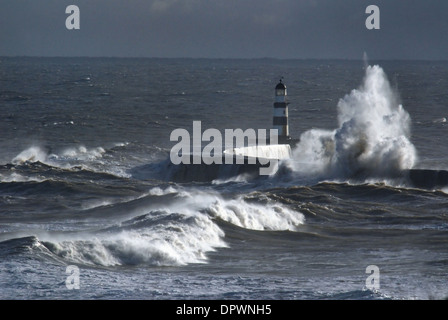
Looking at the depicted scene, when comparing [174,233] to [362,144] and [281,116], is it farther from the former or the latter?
[281,116]

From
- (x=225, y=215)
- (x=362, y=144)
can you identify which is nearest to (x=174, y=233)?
(x=225, y=215)

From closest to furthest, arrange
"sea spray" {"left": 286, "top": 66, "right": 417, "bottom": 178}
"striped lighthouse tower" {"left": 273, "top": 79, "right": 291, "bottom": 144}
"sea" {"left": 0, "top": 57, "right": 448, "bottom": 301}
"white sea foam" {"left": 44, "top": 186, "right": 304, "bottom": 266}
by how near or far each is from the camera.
→ "sea" {"left": 0, "top": 57, "right": 448, "bottom": 301} → "white sea foam" {"left": 44, "top": 186, "right": 304, "bottom": 266} → "sea spray" {"left": 286, "top": 66, "right": 417, "bottom": 178} → "striped lighthouse tower" {"left": 273, "top": 79, "right": 291, "bottom": 144}

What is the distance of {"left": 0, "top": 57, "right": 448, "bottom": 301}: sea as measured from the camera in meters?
11.9

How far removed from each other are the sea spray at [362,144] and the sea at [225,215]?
5cm

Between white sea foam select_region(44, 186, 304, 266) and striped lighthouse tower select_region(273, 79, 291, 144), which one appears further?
striped lighthouse tower select_region(273, 79, 291, 144)

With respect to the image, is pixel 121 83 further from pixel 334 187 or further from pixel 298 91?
pixel 334 187

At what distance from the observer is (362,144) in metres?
28.4

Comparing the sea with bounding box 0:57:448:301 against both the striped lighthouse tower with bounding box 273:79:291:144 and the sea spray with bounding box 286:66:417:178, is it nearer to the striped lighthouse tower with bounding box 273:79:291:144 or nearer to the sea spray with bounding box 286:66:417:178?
the sea spray with bounding box 286:66:417:178

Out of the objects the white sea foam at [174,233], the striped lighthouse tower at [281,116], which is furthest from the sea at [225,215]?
the striped lighthouse tower at [281,116]

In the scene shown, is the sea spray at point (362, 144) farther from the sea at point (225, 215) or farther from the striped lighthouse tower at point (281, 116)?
the striped lighthouse tower at point (281, 116)

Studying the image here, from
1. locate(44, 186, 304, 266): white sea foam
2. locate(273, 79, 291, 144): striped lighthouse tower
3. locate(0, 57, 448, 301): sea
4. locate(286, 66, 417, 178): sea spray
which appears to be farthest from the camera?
locate(273, 79, 291, 144): striped lighthouse tower

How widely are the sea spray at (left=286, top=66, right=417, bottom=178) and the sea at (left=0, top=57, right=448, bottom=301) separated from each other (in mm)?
48

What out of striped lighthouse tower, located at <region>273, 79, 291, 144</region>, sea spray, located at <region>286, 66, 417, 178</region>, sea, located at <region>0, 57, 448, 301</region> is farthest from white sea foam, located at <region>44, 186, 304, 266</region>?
striped lighthouse tower, located at <region>273, 79, 291, 144</region>

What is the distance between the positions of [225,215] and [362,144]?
38.3 feet
